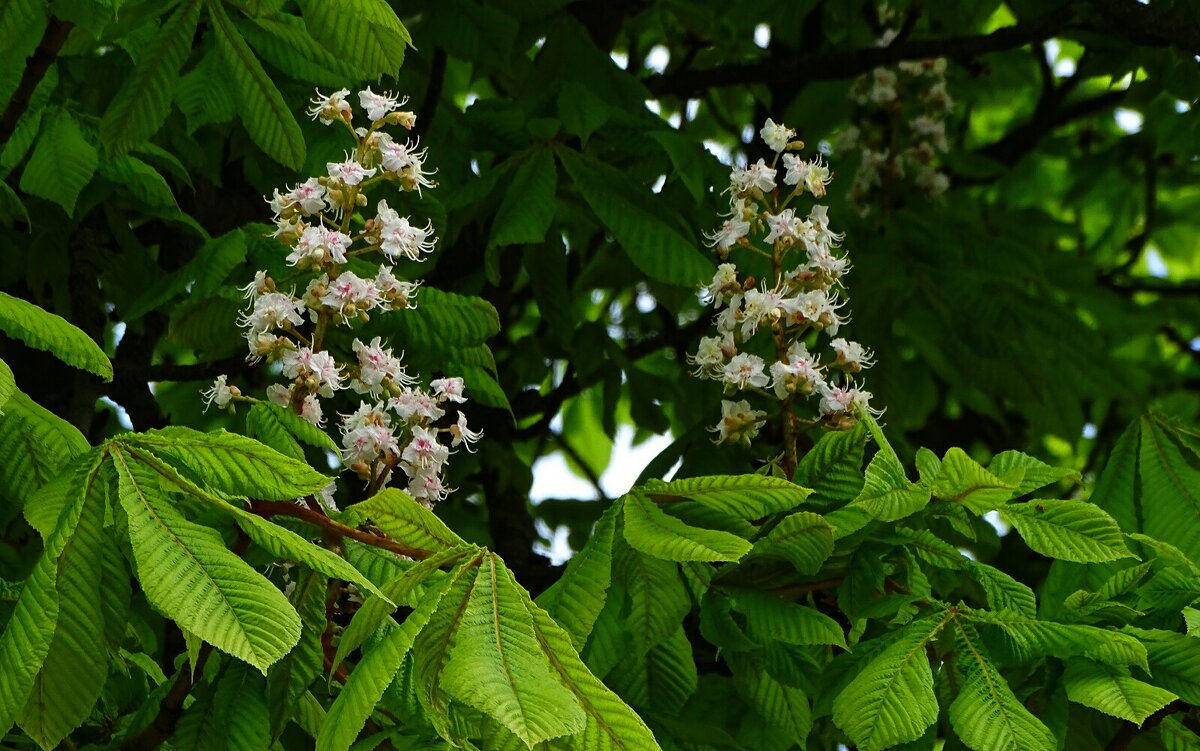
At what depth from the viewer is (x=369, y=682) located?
144 centimetres

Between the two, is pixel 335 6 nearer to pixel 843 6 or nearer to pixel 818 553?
pixel 818 553

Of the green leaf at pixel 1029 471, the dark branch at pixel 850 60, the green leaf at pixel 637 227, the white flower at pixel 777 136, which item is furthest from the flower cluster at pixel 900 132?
the green leaf at pixel 1029 471

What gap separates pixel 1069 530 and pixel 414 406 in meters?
0.88

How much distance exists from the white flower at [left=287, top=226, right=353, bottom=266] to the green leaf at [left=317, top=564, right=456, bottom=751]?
0.66 meters

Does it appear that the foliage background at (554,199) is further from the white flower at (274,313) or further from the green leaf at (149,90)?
the white flower at (274,313)

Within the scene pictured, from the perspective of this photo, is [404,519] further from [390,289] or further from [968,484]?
[968,484]

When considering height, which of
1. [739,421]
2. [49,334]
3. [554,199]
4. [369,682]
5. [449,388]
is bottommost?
[369,682]

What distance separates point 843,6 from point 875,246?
0.83 m

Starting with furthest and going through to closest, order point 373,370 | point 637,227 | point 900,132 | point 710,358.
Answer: point 900,132 < point 637,227 < point 710,358 < point 373,370

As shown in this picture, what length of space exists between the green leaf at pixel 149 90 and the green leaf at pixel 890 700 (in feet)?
4.33

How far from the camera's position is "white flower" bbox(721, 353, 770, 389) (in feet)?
7.43

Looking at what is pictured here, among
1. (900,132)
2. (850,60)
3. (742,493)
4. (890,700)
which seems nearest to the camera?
(890,700)

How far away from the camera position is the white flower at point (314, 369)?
6.35 feet

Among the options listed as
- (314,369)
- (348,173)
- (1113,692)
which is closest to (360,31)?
(348,173)
